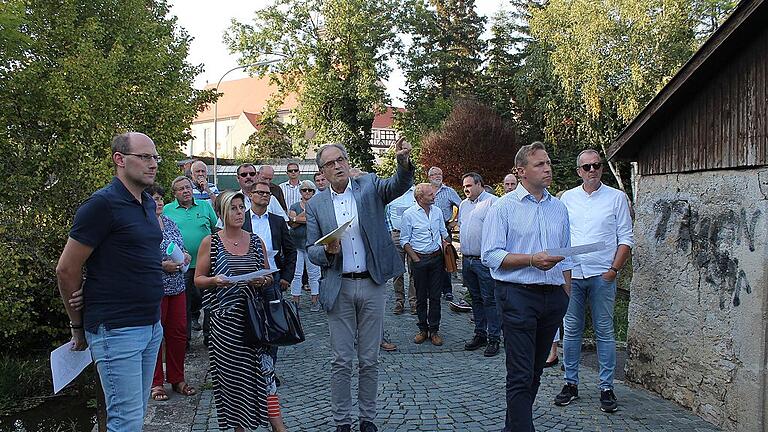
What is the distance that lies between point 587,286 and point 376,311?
2122 millimetres

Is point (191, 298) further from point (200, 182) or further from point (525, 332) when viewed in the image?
point (525, 332)

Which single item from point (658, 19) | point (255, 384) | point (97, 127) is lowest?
point (255, 384)

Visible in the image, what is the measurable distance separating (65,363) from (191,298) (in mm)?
3959

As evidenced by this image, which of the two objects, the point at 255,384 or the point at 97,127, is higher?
the point at 97,127

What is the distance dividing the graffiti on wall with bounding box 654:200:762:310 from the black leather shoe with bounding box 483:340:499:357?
2.53 m

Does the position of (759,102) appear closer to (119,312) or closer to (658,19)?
(119,312)

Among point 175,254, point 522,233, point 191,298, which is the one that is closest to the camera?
point 522,233

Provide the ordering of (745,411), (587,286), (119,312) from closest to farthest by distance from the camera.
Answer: (119,312)
(745,411)
(587,286)

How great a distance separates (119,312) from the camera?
3.62m

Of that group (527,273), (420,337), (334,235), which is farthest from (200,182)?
(527,273)

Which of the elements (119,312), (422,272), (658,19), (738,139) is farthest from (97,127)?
(658,19)

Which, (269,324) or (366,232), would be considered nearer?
(269,324)

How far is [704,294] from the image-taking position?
5.64 meters

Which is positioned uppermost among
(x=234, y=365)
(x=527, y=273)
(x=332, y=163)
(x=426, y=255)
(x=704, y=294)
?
(x=332, y=163)
